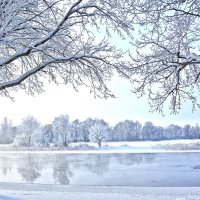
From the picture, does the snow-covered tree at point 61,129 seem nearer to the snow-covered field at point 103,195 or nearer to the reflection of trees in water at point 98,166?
the reflection of trees in water at point 98,166

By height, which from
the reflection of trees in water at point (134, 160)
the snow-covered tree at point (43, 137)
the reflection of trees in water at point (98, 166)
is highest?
the snow-covered tree at point (43, 137)

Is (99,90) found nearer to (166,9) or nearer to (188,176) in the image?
(166,9)

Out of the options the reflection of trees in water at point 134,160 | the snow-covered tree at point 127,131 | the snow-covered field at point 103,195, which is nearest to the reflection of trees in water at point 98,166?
the reflection of trees in water at point 134,160

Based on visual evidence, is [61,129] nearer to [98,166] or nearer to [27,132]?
[27,132]

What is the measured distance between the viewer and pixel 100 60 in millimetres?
10500

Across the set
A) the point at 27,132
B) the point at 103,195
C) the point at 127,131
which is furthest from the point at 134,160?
the point at 127,131

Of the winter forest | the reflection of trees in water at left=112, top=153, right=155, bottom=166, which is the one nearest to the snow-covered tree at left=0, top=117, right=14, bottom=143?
the winter forest

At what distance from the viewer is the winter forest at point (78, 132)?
8031 cm

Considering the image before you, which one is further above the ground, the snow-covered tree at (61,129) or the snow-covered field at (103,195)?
the snow-covered tree at (61,129)

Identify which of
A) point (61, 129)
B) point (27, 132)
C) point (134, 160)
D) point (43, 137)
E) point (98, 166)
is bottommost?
point (98, 166)

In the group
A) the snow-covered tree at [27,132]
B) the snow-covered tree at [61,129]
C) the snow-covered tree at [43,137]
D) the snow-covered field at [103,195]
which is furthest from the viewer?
the snow-covered tree at [61,129]

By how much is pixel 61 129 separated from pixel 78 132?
55.4ft

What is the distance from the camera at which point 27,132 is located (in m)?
79.4

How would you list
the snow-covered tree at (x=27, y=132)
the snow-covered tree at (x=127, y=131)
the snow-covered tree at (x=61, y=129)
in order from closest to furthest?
the snow-covered tree at (x=27, y=132), the snow-covered tree at (x=61, y=129), the snow-covered tree at (x=127, y=131)
